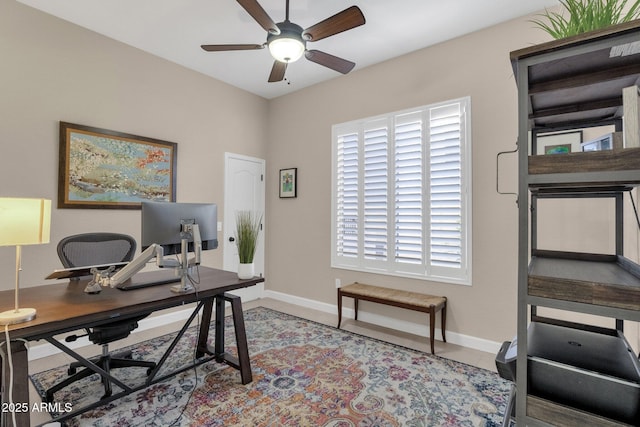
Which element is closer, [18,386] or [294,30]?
[18,386]

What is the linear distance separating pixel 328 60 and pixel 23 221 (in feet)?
7.88

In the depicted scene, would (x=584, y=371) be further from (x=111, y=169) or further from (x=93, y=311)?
(x=111, y=169)

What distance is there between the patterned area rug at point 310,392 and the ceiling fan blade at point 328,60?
2.70 metres

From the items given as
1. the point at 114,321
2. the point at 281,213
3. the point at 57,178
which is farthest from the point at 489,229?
the point at 57,178

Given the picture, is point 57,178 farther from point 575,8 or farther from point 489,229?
point 489,229

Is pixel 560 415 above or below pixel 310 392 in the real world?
above

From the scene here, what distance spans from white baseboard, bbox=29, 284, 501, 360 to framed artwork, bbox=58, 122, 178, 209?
1.35 meters

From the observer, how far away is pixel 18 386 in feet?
4.61

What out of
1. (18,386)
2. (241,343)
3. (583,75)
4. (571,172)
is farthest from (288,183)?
(571,172)

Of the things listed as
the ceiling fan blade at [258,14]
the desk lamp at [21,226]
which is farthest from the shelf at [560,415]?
the ceiling fan blade at [258,14]

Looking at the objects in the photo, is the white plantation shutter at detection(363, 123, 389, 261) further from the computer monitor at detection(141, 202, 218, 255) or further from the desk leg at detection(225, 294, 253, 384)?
the computer monitor at detection(141, 202, 218, 255)

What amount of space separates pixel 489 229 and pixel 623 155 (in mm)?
2188

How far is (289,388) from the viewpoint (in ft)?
7.50

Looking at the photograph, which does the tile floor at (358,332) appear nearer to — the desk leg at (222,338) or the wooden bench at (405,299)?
the wooden bench at (405,299)
